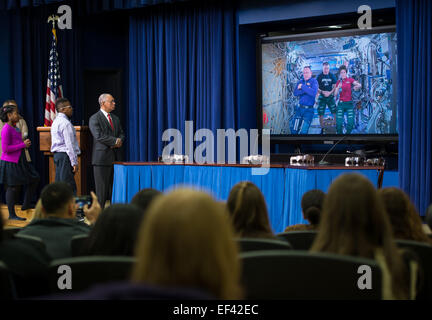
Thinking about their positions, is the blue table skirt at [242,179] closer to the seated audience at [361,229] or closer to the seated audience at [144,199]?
the seated audience at [144,199]

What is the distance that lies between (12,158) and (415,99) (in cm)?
526

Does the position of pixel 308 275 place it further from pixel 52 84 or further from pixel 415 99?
pixel 52 84

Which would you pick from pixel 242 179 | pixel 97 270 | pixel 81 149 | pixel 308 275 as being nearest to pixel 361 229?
pixel 308 275

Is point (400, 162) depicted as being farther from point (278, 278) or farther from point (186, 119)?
point (278, 278)

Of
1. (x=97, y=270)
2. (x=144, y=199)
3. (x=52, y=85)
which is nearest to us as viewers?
(x=97, y=270)

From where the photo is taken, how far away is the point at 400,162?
7602mm

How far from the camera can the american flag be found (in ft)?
29.5

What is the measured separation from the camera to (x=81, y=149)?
27.4 ft

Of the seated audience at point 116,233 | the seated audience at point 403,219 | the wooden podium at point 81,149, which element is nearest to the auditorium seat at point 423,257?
the seated audience at point 403,219

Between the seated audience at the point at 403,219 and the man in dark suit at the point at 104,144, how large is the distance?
501 centimetres

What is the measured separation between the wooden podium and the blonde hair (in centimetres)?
719

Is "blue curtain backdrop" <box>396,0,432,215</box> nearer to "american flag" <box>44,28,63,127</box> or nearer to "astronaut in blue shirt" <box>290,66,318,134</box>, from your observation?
"astronaut in blue shirt" <box>290,66,318,134</box>

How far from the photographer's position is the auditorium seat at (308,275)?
1.79 metres
